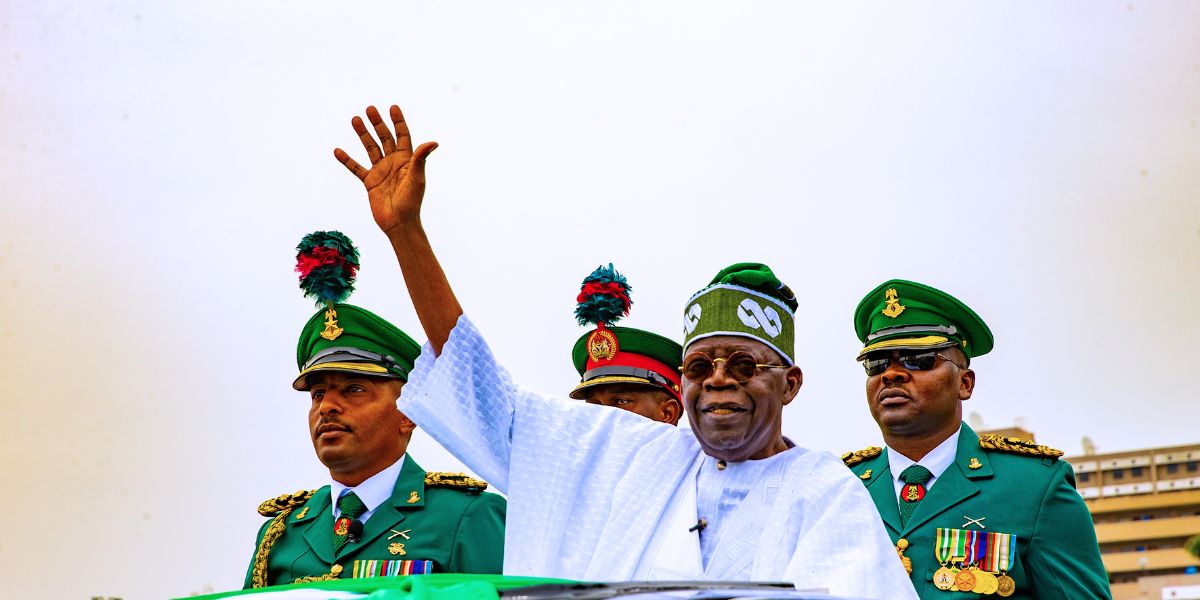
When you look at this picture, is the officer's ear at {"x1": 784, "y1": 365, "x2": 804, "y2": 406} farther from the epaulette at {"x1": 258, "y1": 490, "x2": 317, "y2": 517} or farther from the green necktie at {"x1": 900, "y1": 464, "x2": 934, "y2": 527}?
the epaulette at {"x1": 258, "y1": 490, "x2": 317, "y2": 517}

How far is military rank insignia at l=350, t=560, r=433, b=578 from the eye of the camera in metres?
5.91

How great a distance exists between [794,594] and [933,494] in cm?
332

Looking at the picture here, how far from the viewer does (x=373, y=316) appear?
652 cm

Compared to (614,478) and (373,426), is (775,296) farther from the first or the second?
(373,426)

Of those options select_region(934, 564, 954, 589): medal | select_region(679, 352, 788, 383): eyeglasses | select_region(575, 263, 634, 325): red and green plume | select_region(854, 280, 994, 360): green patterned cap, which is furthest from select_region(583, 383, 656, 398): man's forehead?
select_region(679, 352, 788, 383): eyeglasses

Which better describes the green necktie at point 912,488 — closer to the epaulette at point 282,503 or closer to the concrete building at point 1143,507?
the epaulette at point 282,503

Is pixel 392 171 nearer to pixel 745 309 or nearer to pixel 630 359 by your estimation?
pixel 745 309

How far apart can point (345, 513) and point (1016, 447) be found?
2922mm

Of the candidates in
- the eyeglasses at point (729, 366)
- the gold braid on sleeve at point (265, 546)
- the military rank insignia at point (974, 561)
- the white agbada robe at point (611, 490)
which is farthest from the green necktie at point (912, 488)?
the gold braid on sleeve at point (265, 546)

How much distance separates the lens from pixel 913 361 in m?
6.26

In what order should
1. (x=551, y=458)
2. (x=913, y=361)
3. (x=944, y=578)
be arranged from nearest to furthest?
(x=551, y=458) → (x=944, y=578) → (x=913, y=361)

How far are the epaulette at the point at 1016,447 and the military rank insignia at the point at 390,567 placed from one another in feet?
8.01

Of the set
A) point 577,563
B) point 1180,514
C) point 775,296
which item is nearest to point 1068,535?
point 775,296

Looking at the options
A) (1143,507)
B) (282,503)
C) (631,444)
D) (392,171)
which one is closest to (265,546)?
(282,503)
